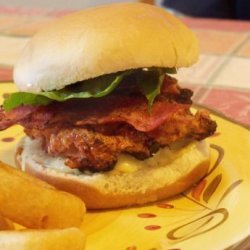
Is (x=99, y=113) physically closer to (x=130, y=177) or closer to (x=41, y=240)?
(x=130, y=177)

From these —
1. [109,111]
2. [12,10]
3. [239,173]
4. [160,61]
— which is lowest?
[12,10]

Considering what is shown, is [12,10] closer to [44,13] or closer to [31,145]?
[44,13]

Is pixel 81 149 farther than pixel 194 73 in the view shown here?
No

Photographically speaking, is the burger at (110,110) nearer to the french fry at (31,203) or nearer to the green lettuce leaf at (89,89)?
the green lettuce leaf at (89,89)

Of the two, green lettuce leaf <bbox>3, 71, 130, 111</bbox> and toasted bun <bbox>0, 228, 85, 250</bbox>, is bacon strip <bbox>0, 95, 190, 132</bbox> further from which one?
toasted bun <bbox>0, 228, 85, 250</bbox>

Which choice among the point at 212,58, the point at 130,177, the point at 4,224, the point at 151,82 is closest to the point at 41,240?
the point at 4,224

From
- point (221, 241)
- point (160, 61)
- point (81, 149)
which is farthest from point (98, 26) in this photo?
point (221, 241)

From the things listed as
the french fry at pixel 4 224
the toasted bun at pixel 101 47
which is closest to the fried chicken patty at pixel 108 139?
the toasted bun at pixel 101 47
